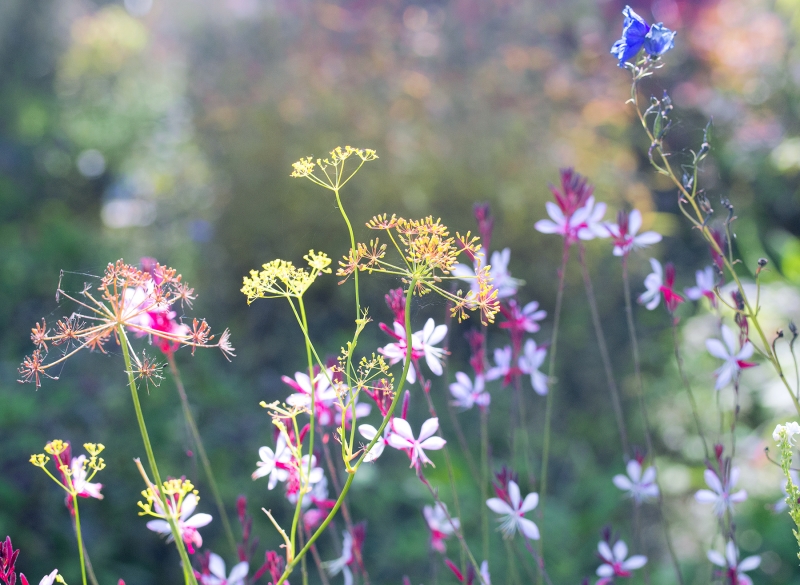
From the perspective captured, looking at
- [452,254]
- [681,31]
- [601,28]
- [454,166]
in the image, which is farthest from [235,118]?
[452,254]

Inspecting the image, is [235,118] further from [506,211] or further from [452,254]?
[452,254]

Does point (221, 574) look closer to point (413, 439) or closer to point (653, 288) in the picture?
point (413, 439)

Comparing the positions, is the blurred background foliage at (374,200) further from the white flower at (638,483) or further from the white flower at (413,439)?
the white flower at (413,439)

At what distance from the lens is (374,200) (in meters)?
4.15

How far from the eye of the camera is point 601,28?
230 inches

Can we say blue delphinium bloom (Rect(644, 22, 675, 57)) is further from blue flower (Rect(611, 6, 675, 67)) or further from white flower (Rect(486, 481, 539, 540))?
white flower (Rect(486, 481, 539, 540))

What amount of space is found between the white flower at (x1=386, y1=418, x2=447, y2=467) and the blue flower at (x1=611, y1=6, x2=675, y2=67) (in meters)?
0.57

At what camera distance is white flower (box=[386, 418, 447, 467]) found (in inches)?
33.4

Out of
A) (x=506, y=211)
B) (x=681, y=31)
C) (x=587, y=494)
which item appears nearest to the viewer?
(x=587, y=494)

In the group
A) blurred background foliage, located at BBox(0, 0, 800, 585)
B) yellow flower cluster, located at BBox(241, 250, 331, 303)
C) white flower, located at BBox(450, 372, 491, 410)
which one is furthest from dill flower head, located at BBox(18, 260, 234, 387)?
blurred background foliage, located at BBox(0, 0, 800, 585)

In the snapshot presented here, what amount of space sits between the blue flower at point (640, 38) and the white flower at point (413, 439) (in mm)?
566

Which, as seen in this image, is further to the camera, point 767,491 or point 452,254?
point 767,491

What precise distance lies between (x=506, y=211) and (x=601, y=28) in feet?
8.40

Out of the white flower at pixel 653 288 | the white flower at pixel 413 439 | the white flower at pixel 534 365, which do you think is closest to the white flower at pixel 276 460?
the white flower at pixel 413 439
